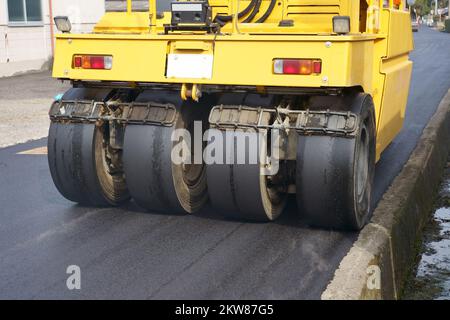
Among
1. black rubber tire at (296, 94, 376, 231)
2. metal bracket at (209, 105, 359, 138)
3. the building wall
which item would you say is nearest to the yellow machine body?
metal bracket at (209, 105, 359, 138)

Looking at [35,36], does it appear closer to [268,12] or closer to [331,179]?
[268,12]

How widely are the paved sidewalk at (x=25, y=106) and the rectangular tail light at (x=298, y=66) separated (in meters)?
5.85

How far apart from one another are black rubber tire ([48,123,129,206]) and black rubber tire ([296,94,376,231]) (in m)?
1.76

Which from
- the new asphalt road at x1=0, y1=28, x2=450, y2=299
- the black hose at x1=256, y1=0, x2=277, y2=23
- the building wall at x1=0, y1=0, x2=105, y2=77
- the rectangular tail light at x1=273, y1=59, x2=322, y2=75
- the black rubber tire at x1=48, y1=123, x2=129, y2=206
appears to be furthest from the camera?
the building wall at x1=0, y1=0, x2=105, y2=77

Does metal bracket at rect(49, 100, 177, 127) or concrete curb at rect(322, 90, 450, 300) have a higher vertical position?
metal bracket at rect(49, 100, 177, 127)

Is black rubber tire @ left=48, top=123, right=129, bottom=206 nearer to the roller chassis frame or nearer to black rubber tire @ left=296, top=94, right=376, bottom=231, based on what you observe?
the roller chassis frame

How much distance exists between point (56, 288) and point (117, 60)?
2053 millimetres

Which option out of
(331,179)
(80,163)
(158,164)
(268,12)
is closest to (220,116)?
(158,164)

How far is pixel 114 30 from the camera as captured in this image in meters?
6.96

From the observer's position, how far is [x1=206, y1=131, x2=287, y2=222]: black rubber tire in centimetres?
577

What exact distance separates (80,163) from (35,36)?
1778 centimetres

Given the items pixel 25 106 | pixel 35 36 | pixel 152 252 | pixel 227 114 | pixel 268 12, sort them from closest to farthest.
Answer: pixel 152 252
pixel 227 114
pixel 268 12
pixel 25 106
pixel 35 36

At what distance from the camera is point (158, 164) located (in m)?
6.00

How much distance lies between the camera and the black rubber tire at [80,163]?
6.26 metres
